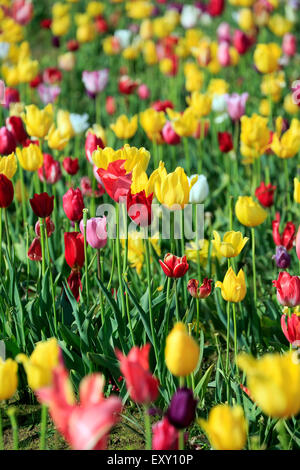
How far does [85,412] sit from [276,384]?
1.27 ft

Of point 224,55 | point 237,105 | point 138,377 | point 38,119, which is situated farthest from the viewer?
point 224,55

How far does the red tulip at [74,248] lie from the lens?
95.0 inches

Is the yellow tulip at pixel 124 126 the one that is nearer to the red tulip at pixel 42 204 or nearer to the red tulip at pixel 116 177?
the red tulip at pixel 42 204

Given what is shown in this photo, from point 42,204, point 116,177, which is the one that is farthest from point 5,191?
point 116,177

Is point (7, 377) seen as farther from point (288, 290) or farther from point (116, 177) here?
point (288, 290)

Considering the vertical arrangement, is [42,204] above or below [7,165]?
below

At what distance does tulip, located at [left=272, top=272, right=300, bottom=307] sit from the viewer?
217 cm

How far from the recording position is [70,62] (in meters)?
6.16

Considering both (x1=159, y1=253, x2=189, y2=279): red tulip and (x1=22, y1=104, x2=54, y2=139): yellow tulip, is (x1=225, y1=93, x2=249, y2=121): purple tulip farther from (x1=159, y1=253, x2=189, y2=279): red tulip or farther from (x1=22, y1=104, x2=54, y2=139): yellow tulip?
(x1=159, y1=253, x2=189, y2=279): red tulip

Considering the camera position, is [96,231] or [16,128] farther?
[16,128]

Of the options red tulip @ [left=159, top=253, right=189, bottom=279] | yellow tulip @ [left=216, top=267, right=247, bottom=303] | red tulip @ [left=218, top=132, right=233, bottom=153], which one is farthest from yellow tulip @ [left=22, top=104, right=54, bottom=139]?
yellow tulip @ [left=216, top=267, right=247, bottom=303]

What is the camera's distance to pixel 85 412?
1322 mm

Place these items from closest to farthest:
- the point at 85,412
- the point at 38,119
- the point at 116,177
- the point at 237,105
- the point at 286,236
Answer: the point at 85,412, the point at 116,177, the point at 286,236, the point at 38,119, the point at 237,105

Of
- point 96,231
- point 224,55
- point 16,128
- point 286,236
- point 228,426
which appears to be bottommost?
point 228,426
